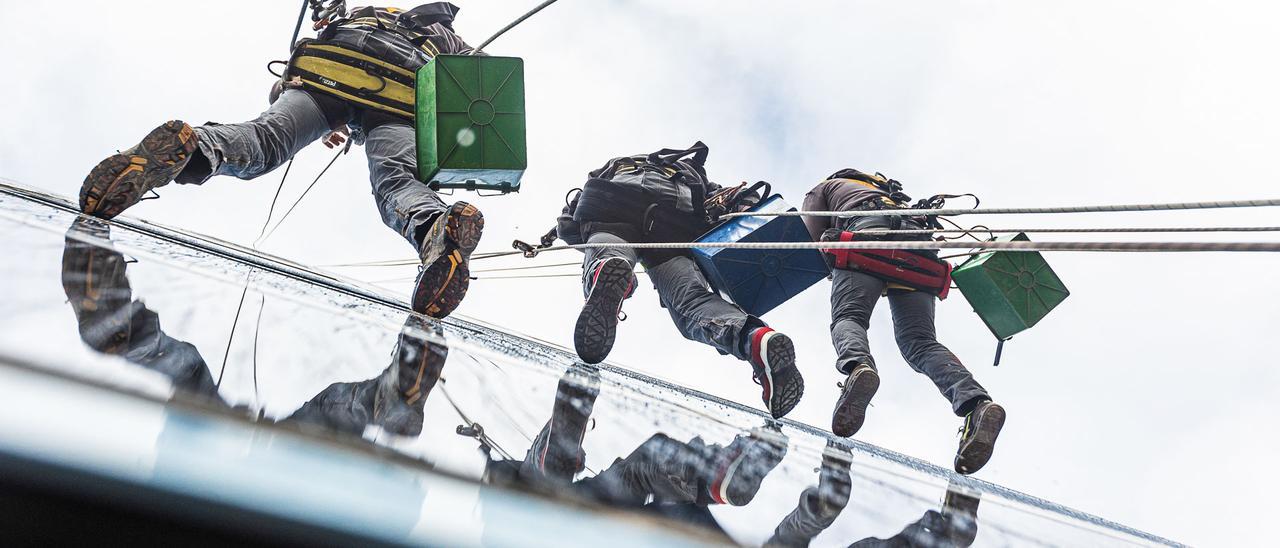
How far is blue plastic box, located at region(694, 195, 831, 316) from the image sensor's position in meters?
3.76

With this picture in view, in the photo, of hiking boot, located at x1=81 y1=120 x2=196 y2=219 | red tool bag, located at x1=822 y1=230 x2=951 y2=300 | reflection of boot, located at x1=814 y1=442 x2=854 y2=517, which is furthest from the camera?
red tool bag, located at x1=822 y1=230 x2=951 y2=300

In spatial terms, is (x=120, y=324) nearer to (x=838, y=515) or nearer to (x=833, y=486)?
(x=838, y=515)

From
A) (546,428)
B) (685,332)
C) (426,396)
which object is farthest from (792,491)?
(685,332)

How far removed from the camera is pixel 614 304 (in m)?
3.21

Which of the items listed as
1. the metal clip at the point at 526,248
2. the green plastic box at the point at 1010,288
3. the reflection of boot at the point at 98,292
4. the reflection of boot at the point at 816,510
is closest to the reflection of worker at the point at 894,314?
the green plastic box at the point at 1010,288

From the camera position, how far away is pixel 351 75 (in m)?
3.38

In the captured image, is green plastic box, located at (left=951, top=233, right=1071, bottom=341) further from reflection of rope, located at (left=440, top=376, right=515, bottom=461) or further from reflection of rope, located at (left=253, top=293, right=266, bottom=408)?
reflection of rope, located at (left=440, top=376, right=515, bottom=461)

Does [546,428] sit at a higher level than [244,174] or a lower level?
lower

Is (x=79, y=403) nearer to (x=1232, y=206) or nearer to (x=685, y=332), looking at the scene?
(x=1232, y=206)

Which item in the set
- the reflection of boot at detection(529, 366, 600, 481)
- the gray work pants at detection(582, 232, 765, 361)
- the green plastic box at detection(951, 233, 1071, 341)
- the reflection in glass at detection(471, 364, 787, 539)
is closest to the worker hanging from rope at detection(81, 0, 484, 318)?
the gray work pants at detection(582, 232, 765, 361)

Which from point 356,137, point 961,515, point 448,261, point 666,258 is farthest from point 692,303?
point 961,515

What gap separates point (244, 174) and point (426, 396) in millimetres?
2403

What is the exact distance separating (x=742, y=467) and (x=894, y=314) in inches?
114

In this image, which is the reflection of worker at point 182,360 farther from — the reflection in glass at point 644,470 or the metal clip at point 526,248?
the metal clip at point 526,248
